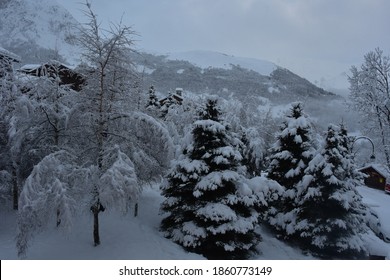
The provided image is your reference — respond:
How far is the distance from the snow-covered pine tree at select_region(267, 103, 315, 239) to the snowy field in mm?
1371

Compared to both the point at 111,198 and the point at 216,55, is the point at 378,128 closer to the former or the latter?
the point at 111,198

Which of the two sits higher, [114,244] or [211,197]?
[211,197]

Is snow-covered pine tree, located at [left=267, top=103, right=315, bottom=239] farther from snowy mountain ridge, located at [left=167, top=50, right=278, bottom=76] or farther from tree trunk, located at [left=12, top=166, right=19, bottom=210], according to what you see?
snowy mountain ridge, located at [left=167, top=50, right=278, bottom=76]

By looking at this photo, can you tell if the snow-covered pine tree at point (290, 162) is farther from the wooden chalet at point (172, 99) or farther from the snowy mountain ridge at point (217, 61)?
the snowy mountain ridge at point (217, 61)

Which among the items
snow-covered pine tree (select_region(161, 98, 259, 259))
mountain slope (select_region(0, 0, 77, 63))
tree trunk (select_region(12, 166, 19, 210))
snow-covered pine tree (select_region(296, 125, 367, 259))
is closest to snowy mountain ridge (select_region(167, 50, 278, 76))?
snow-covered pine tree (select_region(296, 125, 367, 259))

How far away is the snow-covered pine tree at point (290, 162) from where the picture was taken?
50.0 feet

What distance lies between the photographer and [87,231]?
11.2 metres

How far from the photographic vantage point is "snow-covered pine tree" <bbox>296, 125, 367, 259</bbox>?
13.3 m

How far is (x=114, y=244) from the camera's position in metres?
10.4

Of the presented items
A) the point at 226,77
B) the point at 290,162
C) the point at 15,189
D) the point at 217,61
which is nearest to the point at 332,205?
the point at 290,162

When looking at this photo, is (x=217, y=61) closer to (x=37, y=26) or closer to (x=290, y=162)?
(x=290, y=162)

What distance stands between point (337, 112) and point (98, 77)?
2267 cm

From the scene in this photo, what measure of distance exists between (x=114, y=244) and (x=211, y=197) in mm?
3846
